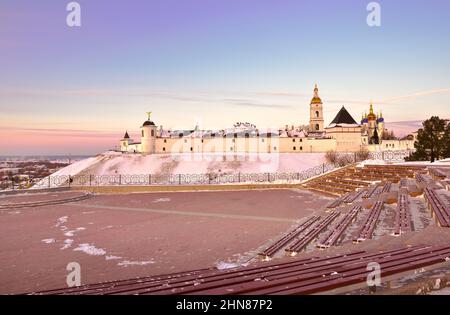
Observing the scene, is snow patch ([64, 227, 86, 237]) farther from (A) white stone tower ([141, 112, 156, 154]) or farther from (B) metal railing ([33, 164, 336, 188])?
(A) white stone tower ([141, 112, 156, 154])

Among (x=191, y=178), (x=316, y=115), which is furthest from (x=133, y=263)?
(x=316, y=115)

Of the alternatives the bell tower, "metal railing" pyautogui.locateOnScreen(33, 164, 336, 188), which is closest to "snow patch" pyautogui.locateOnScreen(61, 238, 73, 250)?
"metal railing" pyautogui.locateOnScreen(33, 164, 336, 188)

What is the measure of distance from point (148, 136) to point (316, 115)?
44.9 m

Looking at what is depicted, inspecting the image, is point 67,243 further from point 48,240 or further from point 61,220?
point 61,220

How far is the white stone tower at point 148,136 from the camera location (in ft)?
290

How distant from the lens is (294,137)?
298 feet

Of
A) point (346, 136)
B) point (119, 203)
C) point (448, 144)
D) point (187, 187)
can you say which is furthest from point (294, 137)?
point (119, 203)

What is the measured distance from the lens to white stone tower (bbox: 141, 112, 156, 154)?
8850 cm

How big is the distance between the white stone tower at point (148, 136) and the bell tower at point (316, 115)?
138 ft

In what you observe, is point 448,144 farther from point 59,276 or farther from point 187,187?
point 59,276

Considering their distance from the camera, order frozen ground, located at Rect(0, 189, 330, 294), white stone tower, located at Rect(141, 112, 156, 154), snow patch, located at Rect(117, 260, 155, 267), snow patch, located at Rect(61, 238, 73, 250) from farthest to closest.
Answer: white stone tower, located at Rect(141, 112, 156, 154), snow patch, located at Rect(61, 238, 73, 250), snow patch, located at Rect(117, 260, 155, 267), frozen ground, located at Rect(0, 189, 330, 294)

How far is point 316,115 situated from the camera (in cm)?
9662

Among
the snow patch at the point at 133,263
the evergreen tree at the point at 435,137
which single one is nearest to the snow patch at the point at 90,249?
the snow patch at the point at 133,263

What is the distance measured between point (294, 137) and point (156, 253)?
8344 cm
